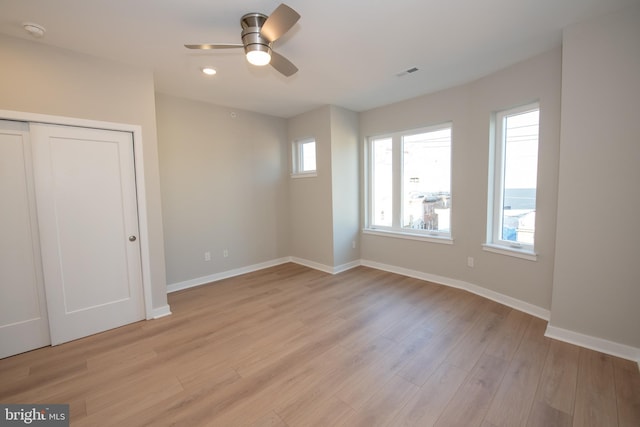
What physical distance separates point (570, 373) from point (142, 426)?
2982 mm

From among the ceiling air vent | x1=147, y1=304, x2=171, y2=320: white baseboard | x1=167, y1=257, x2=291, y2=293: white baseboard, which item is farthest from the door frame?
the ceiling air vent

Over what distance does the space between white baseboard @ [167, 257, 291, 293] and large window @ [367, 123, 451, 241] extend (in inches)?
75.2

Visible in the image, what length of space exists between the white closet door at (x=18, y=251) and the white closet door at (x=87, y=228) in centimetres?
7

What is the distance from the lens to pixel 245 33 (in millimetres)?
2025

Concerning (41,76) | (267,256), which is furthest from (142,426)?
(267,256)

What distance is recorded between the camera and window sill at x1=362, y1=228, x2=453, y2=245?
3.83 m

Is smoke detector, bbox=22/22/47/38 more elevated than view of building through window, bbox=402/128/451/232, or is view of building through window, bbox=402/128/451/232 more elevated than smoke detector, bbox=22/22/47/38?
smoke detector, bbox=22/22/47/38

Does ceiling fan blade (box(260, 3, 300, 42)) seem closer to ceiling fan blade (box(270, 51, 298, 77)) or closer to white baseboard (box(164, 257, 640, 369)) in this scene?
ceiling fan blade (box(270, 51, 298, 77))

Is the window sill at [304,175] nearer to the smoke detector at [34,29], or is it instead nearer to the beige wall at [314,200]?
the beige wall at [314,200]

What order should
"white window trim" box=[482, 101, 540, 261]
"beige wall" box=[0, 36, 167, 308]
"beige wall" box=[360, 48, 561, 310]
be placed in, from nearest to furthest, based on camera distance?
"beige wall" box=[0, 36, 167, 308] → "beige wall" box=[360, 48, 561, 310] → "white window trim" box=[482, 101, 540, 261]

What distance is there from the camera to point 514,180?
313 centimetres

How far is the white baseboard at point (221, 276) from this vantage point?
3865 millimetres

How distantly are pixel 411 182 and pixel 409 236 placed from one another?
2.82ft

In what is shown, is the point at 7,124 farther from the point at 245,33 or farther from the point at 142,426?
the point at 142,426
